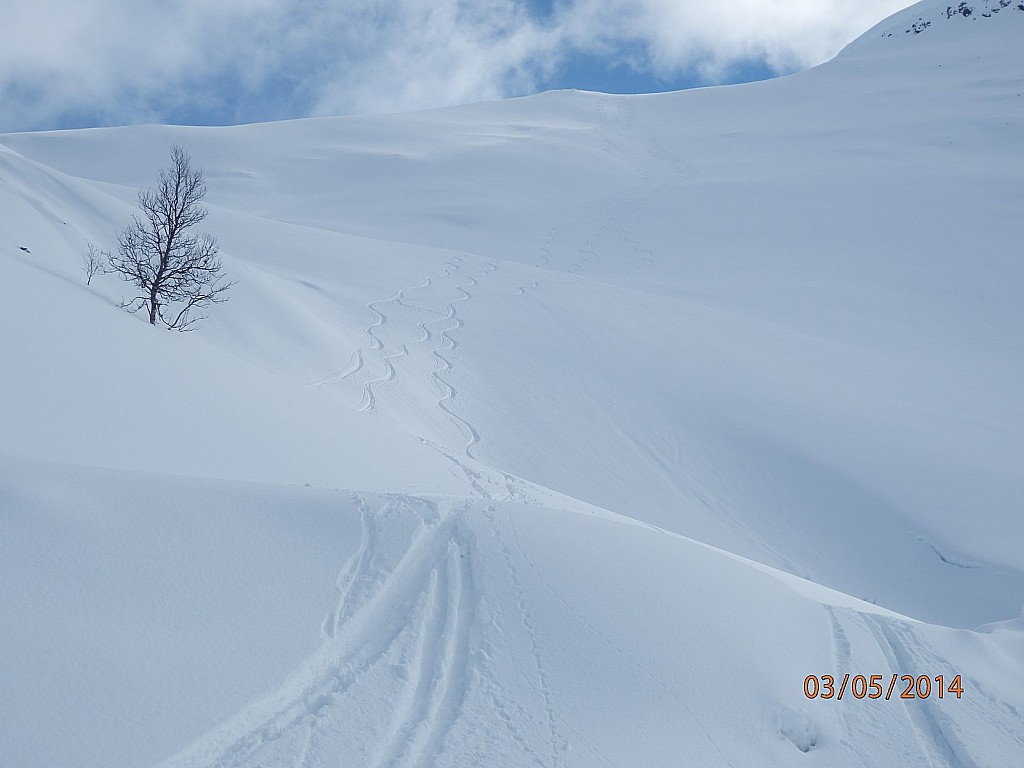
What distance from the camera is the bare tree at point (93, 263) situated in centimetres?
1271

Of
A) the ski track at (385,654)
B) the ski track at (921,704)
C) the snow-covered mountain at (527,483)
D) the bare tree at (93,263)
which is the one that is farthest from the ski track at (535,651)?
the bare tree at (93,263)

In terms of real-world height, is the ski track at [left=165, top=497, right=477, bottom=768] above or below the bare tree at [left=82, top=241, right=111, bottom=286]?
below

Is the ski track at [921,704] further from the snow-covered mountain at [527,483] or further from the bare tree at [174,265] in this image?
the bare tree at [174,265]

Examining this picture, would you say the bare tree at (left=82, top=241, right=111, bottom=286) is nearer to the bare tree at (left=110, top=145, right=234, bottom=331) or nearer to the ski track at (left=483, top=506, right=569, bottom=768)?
the bare tree at (left=110, top=145, right=234, bottom=331)

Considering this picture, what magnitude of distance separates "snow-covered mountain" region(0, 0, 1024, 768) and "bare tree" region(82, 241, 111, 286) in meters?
0.22

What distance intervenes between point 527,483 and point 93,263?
9.43 meters

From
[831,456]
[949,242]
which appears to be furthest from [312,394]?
[949,242]

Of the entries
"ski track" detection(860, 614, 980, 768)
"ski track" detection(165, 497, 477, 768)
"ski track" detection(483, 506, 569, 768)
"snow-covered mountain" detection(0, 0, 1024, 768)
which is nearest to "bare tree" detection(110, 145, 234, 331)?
"snow-covered mountain" detection(0, 0, 1024, 768)

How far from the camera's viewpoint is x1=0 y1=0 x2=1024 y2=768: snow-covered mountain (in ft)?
11.9

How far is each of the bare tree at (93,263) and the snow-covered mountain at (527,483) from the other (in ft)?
0.74

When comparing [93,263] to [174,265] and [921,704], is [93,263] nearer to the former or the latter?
[174,265]

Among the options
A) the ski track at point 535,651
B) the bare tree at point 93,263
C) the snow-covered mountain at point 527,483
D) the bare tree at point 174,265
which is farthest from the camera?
the bare tree at point 93,263

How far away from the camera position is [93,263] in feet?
45.2

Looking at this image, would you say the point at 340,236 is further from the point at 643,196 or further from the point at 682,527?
the point at 682,527
